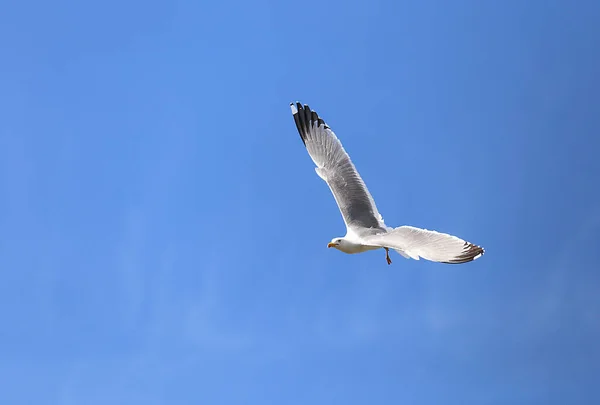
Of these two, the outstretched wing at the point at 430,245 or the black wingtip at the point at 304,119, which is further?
the black wingtip at the point at 304,119

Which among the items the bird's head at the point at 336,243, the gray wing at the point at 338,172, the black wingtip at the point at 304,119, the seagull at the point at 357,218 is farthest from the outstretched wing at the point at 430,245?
the black wingtip at the point at 304,119

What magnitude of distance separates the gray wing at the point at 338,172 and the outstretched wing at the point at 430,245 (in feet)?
7.24

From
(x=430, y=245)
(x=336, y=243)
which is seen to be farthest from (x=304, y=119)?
(x=430, y=245)

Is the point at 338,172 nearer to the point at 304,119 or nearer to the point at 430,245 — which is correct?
the point at 304,119

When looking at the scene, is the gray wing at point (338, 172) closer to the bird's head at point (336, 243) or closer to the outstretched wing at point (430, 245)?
the bird's head at point (336, 243)

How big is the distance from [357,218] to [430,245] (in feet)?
11.5

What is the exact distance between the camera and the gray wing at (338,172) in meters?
15.9

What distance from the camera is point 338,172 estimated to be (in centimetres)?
1675

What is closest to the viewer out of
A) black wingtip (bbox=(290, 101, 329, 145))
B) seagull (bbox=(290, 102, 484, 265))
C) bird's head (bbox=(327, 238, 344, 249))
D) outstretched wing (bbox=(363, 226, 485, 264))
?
outstretched wing (bbox=(363, 226, 485, 264))

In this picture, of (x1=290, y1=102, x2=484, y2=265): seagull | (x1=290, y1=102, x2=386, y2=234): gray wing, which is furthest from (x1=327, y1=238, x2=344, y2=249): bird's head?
(x1=290, y1=102, x2=386, y2=234): gray wing

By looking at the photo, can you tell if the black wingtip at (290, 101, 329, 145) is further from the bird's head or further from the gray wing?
the bird's head

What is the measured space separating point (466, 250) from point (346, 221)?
4232mm

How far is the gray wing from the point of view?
15914mm

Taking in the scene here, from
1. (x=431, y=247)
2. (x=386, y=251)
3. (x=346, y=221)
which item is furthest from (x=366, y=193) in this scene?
(x=431, y=247)
